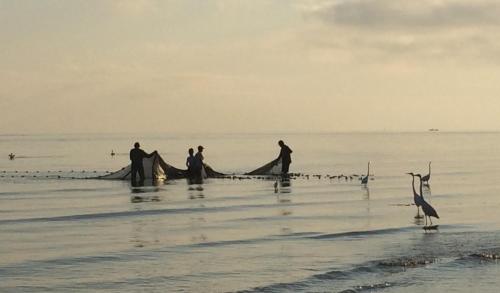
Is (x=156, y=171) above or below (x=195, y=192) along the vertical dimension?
above

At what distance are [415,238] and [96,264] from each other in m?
7.53

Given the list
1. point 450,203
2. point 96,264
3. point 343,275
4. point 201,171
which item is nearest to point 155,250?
point 96,264

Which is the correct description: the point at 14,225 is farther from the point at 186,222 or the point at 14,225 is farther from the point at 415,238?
the point at 415,238

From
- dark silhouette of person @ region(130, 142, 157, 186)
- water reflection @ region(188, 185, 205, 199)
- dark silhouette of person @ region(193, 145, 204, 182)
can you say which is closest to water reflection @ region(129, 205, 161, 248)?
water reflection @ region(188, 185, 205, 199)

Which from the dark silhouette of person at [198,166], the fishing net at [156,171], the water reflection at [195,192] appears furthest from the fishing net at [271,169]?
the water reflection at [195,192]

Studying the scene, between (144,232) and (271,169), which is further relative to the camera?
(271,169)

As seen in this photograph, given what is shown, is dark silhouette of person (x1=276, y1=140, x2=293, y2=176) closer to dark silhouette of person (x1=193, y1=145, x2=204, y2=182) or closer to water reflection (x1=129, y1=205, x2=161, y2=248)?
dark silhouette of person (x1=193, y1=145, x2=204, y2=182)

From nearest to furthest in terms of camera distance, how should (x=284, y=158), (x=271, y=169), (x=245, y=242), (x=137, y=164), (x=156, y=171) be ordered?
1. (x=245, y=242)
2. (x=137, y=164)
3. (x=156, y=171)
4. (x=284, y=158)
5. (x=271, y=169)

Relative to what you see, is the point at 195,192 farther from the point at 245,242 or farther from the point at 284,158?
the point at 245,242

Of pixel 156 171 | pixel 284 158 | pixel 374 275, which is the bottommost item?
pixel 374 275

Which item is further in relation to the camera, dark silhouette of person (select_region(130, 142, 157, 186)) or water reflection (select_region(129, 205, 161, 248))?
dark silhouette of person (select_region(130, 142, 157, 186))

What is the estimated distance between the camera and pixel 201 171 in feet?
130

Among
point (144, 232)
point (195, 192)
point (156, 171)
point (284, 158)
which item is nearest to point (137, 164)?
point (156, 171)

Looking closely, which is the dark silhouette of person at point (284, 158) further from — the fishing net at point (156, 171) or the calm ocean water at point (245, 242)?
the calm ocean water at point (245, 242)
